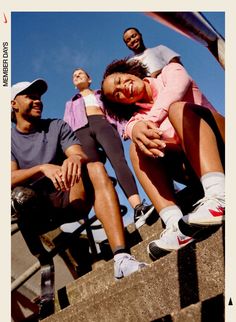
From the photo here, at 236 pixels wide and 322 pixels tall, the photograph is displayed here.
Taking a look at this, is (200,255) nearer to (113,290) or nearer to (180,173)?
(113,290)

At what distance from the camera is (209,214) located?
3.09 ft

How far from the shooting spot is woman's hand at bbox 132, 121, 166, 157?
3.67ft

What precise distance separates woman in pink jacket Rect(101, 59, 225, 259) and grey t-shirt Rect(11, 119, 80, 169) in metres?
0.21

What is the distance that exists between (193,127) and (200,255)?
35 centimetres

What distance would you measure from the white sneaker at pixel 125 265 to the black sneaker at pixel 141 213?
300 millimetres

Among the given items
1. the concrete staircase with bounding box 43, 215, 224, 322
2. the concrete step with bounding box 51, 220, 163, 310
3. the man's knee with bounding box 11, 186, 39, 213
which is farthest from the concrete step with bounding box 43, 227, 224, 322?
the man's knee with bounding box 11, 186, 39, 213

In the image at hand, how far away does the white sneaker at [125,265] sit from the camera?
3.84ft

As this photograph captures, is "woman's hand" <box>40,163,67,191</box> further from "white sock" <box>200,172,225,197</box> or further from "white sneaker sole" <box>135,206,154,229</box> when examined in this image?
"white sock" <box>200,172,225,197</box>

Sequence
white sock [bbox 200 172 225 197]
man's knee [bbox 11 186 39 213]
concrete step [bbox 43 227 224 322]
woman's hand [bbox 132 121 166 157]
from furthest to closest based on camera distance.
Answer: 1. man's knee [bbox 11 186 39 213]
2. woman's hand [bbox 132 121 166 157]
3. white sock [bbox 200 172 225 197]
4. concrete step [bbox 43 227 224 322]

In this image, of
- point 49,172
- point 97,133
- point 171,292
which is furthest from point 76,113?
point 171,292

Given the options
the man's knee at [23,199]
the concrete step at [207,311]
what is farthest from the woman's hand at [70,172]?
the concrete step at [207,311]

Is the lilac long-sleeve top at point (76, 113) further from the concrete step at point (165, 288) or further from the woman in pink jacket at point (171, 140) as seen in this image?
the concrete step at point (165, 288)
